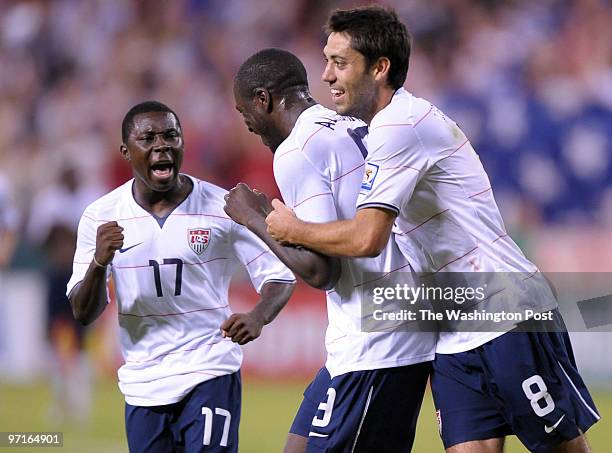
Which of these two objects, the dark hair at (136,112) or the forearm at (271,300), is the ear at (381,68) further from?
the dark hair at (136,112)

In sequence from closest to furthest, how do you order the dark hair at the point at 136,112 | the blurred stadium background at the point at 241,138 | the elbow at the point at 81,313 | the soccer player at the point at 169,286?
the soccer player at the point at 169,286 → the elbow at the point at 81,313 → the dark hair at the point at 136,112 → the blurred stadium background at the point at 241,138

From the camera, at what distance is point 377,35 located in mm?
4262

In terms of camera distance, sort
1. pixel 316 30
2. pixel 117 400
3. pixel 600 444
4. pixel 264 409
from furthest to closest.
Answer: pixel 316 30
pixel 117 400
pixel 264 409
pixel 600 444

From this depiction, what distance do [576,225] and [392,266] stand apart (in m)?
6.96

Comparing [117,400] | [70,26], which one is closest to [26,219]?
[117,400]

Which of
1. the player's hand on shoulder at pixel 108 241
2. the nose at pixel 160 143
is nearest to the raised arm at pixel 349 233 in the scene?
the player's hand on shoulder at pixel 108 241

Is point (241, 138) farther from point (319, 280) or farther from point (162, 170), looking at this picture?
point (319, 280)

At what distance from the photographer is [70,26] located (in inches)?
548

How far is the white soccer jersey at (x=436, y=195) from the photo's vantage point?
404cm

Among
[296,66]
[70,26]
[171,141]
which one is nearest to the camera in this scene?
[296,66]

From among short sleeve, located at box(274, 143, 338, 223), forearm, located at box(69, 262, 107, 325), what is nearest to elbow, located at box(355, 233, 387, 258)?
short sleeve, located at box(274, 143, 338, 223)

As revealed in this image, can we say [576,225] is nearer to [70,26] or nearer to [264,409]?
[264,409]

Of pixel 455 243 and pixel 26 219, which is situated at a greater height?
pixel 26 219

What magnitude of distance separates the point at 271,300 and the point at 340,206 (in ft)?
2.97
